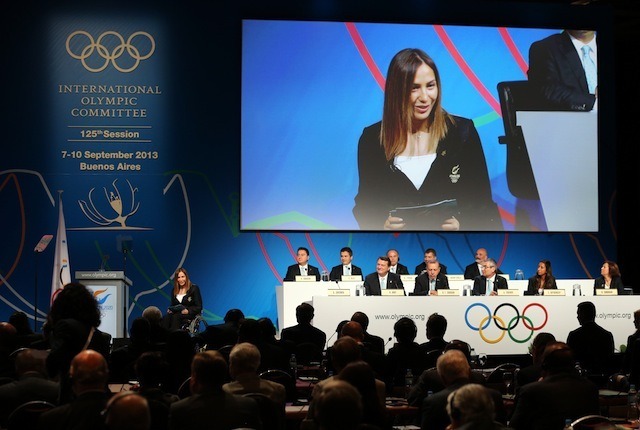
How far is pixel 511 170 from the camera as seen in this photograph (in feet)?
45.1

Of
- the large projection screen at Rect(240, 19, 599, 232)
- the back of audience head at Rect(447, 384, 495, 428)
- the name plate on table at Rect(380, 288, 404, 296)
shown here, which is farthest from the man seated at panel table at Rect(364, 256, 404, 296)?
the back of audience head at Rect(447, 384, 495, 428)

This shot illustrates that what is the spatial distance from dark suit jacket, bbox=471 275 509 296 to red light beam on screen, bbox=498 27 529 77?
3996 millimetres

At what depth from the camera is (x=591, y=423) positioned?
4594 millimetres

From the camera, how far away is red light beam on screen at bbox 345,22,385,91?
13.5 meters

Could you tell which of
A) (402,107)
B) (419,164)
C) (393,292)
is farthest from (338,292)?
(402,107)

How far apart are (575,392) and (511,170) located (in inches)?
363

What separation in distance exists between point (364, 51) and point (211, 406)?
1008cm

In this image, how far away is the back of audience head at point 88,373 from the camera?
3.84m

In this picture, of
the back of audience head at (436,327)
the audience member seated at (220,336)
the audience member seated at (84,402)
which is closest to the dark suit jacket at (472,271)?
the audience member seated at (220,336)

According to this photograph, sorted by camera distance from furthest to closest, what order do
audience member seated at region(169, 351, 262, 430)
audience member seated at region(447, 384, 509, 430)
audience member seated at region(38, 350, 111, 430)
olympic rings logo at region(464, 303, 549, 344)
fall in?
olympic rings logo at region(464, 303, 549, 344)
audience member seated at region(169, 351, 262, 430)
audience member seated at region(38, 350, 111, 430)
audience member seated at region(447, 384, 509, 430)

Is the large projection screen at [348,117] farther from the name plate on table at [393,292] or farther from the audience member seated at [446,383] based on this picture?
the audience member seated at [446,383]

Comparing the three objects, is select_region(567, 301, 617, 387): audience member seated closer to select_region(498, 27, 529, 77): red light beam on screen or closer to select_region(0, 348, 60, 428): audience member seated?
select_region(0, 348, 60, 428): audience member seated

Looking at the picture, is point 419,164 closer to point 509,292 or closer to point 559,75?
point 559,75

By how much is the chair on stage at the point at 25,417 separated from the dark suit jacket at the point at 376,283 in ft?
22.3
